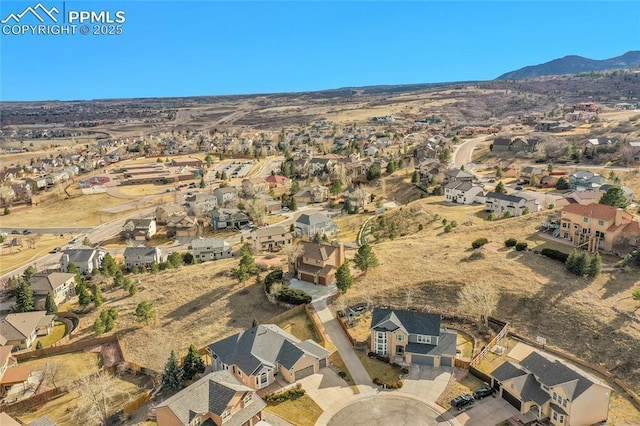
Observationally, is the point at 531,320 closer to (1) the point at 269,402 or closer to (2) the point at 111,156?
(1) the point at 269,402

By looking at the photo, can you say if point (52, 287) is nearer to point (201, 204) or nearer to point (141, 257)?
point (141, 257)

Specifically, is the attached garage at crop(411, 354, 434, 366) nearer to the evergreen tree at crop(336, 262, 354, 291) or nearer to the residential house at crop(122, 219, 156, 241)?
the evergreen tree at crop(336, 262, 354, 291)

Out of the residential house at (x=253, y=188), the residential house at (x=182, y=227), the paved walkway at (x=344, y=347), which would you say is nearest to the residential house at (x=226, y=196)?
the residential house at (x=253, y=188)

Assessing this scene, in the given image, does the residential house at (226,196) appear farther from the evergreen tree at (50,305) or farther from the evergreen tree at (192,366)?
the evergreen tree at (192,366)

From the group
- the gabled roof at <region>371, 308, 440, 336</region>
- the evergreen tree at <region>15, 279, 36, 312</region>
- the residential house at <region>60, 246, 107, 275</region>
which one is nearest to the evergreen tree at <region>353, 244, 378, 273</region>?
the gabled roof at <region>371, 308, 440, 336</region>

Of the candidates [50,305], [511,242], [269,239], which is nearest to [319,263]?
[269,239]

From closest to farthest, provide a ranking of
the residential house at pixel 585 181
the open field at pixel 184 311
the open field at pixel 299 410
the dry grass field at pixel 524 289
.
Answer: the open field at pixel 299 410, the dry grass field at pixel 524 289, the open field at pixel 184 311, the residential house at pixel 585 181
